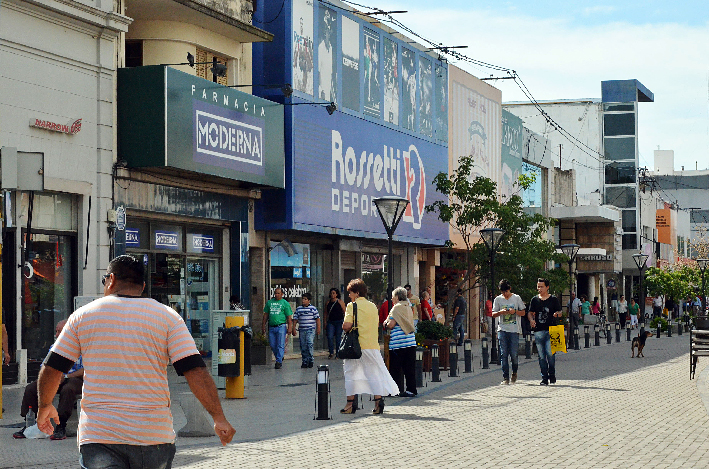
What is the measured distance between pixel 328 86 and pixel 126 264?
23.9m

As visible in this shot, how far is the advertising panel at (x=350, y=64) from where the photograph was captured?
30.4 metres

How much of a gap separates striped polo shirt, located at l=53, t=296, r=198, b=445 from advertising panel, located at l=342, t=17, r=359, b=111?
983 inches

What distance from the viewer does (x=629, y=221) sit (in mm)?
74625

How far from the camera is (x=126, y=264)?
18.6 feet

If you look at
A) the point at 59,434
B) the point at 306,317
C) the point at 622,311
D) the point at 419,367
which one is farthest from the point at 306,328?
the point at 622,311

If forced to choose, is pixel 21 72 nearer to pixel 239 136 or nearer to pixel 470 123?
pixel 239 136

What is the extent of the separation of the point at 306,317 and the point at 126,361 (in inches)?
781

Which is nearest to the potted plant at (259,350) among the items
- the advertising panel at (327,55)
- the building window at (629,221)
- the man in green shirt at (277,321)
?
the man in green shirt at (277,321)

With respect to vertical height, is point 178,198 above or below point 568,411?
above

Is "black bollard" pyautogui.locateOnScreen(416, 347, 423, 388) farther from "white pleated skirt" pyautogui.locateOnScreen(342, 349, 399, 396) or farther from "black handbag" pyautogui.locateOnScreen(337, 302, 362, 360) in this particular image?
"black handbag" pyautogui.locateOnScreen(337, 302, 362, 360)

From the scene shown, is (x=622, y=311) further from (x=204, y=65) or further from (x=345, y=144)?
(x=204, y=65)

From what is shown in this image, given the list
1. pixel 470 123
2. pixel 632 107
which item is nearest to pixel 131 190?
pixel 470 123

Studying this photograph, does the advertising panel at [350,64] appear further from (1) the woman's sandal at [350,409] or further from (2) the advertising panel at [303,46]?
(1) the woman's sandal at [350,409]

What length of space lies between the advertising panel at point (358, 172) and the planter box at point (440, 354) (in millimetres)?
5456
